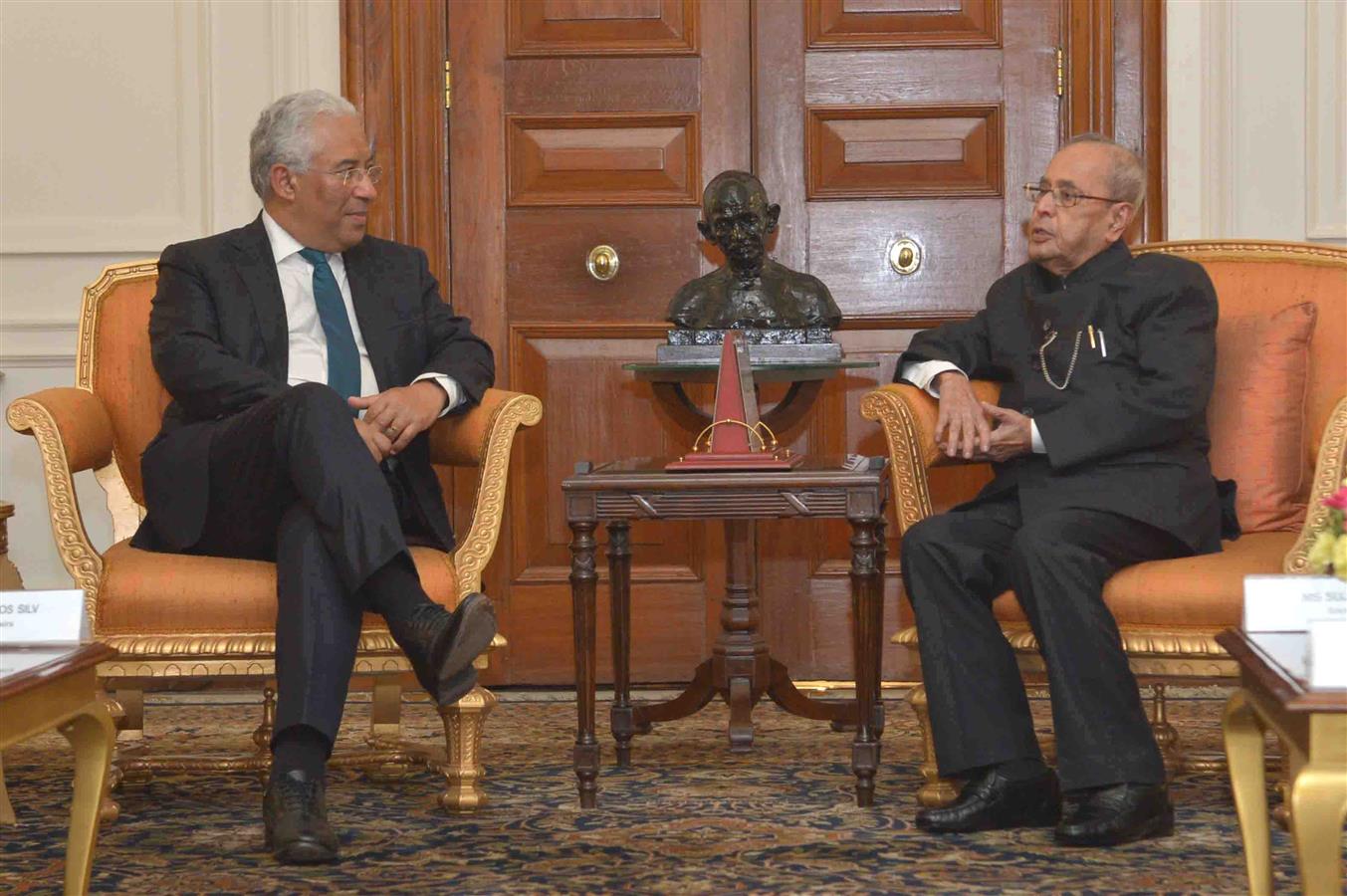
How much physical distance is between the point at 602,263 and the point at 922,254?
79 centimetres

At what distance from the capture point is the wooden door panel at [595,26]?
13.6ft

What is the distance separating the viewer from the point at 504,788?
316cm

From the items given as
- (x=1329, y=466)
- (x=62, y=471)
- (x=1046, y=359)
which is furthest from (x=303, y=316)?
(x=1329, y=466)

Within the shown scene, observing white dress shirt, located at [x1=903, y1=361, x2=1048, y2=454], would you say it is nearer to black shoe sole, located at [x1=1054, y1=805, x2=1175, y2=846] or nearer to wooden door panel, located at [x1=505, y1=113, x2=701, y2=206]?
black shoe sole, located at [x1=1054, y1=805, x2=1175, y2=846]

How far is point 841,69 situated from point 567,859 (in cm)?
223

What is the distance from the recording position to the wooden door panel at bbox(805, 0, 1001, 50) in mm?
4086

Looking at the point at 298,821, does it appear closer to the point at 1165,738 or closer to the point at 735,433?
the point at 735,433

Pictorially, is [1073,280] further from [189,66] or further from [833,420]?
[189,66]

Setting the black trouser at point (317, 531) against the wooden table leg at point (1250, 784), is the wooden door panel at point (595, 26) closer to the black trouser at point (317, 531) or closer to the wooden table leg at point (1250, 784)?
the black trouser at point (317, 531)

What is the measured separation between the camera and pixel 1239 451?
311cm

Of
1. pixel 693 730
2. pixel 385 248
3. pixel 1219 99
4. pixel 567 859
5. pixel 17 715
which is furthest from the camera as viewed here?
A: pixel 1219 99

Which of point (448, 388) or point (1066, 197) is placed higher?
point (1066, 197)

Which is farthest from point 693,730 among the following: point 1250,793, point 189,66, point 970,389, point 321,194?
point 189,66

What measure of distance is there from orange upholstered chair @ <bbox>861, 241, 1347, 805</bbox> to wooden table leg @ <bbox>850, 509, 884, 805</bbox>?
0.19 feet
